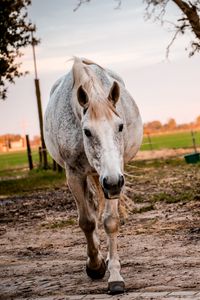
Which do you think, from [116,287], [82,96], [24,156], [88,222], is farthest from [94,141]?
[24,156]

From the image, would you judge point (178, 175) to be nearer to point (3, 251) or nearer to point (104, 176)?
point (3, 251)

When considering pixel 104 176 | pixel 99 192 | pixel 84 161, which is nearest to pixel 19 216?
pixel 99 192

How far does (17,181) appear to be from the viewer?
91.7 ft

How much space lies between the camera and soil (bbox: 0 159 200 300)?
682 centimetres

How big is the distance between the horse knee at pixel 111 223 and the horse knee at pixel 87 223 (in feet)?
2.00

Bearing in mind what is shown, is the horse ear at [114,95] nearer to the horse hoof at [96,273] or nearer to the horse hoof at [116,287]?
the horse hoof at [116,287]

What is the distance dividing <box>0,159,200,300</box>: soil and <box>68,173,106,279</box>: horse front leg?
0.50 ft

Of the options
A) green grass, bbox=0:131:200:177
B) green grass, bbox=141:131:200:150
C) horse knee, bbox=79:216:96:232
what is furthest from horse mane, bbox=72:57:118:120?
green grass, bbox=141:131:200:150

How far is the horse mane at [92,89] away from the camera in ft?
20.5

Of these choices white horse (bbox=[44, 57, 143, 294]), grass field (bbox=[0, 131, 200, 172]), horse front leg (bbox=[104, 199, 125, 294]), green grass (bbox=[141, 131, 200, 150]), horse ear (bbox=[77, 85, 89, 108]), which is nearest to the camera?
white horse (bbox=[44, 57, 143, 294])

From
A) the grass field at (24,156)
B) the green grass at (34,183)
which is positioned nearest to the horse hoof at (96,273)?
the green grass at (34,183)

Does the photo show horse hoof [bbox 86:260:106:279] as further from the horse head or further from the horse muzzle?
the horse muzzle

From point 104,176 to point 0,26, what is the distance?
22826 mm

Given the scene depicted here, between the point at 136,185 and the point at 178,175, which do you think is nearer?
the point at 136,185
